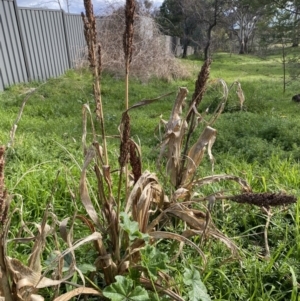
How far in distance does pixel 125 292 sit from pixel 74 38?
11690 mm

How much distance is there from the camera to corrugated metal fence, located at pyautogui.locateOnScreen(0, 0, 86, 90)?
A: 727cm

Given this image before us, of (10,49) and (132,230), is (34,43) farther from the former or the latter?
(132,230)

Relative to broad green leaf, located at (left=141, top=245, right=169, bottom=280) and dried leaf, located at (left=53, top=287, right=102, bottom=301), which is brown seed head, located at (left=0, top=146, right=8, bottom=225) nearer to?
dried leaf, located at (left=53, top=287, right=102, bottom=301)

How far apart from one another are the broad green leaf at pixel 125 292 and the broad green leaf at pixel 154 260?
85 millimetres

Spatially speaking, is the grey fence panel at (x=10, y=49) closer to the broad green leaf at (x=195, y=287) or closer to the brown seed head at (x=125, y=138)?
the brown seed head at (x=125, y=138)

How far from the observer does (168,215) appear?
1.86 metres

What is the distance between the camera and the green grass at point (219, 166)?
1599mm

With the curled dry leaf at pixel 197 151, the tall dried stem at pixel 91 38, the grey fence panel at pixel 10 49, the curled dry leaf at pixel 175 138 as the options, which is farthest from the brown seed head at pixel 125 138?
the grey fence panel at pixel 10 49

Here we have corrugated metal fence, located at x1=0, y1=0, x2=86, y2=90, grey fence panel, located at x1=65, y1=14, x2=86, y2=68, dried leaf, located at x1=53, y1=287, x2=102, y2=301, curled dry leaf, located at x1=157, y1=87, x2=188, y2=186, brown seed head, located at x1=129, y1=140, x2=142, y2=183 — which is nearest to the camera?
dried leaf, located at x1=53, y1=287, x2=102, y2=301

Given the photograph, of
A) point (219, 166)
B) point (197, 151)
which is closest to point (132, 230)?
point (197, 151)

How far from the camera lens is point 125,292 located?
3.81 feet


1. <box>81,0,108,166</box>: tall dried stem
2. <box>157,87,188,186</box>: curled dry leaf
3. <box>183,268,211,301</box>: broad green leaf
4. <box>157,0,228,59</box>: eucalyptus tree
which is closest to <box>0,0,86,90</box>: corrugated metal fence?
<box>157,87,188,186</box>: curled dry leaf

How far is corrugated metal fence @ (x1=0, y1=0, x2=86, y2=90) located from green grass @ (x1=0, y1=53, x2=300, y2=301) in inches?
22.3

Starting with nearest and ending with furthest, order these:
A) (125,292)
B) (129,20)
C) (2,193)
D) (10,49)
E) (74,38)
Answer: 1. (2,193)
2. (129,20)
3. (125,292)
4. (10,49)
5. (74,38)
